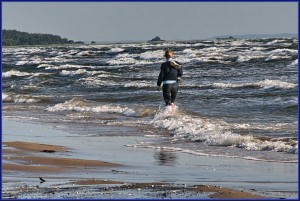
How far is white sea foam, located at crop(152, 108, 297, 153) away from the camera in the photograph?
13148 mm

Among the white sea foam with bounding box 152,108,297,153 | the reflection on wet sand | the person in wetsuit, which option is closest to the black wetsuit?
the person in wetsuit

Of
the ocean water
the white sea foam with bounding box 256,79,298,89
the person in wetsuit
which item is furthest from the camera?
the white sea foam with bounding box 256,79,298,89

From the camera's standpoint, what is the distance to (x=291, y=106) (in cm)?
2055

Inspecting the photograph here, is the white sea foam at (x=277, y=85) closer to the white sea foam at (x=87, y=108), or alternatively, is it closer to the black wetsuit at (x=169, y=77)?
the white sea foam at (x=87, y=108)

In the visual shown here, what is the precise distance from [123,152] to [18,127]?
5578mm

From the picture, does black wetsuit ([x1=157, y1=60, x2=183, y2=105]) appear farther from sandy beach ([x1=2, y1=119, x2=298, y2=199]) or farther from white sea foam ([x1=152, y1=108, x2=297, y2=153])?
sandy beach ([x1=2, y1=119, x2=298, y2=199])

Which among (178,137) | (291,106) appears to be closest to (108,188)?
(178,137)

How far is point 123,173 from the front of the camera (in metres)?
9.98

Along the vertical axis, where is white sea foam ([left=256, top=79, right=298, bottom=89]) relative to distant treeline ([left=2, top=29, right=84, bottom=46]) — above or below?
below

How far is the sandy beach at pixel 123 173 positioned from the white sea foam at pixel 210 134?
1371 millimetres

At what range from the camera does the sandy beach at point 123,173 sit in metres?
8.00

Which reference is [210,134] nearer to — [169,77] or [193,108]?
[169,77]

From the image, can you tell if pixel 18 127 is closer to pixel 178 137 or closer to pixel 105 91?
pixel 178 137

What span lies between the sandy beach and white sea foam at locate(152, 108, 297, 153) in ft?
4.50
